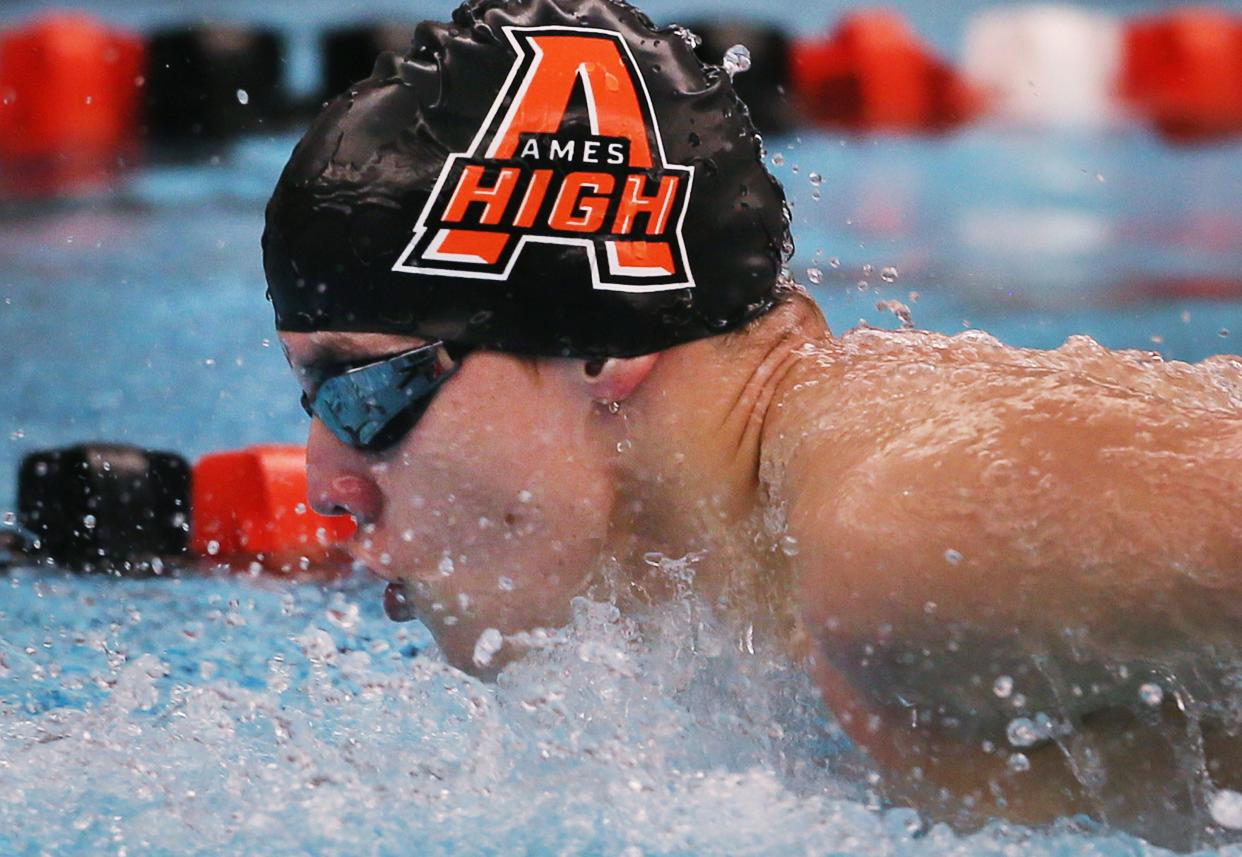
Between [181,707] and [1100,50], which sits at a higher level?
[181,707]

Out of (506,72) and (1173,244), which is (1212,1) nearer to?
(1173,244)

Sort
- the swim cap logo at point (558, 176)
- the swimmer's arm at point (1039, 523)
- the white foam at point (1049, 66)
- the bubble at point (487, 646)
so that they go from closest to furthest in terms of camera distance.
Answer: the swimmer's arm at point (1039, 523) < the swim cap logo at point (558, 176) < the bubble at point (487, 646) < the white foam at point (1049, 66)

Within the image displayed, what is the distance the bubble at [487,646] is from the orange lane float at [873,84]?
5311 millimetres

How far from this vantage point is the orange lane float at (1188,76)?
265 inches

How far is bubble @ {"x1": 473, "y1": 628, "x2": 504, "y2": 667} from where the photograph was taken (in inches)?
64.2

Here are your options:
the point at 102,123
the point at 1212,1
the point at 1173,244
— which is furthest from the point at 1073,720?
the point at 1212,1

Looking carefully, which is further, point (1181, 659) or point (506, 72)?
point (506, 72)

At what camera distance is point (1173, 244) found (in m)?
5.50

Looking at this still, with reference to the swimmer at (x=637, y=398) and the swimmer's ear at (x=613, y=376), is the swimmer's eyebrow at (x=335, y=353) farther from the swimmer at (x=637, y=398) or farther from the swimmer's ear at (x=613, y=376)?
the swimmer's ear at (x=613, y=376)

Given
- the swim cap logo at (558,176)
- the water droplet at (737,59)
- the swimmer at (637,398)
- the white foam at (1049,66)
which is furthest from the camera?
the white foam at (1049,66)

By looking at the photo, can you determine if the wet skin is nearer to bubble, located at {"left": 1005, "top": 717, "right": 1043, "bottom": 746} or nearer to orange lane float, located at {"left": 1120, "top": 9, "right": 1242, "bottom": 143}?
bubble, located at {"left": 1005, "top": 717, "right": 1043, "bottom": 746}

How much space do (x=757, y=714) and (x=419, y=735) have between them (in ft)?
1.48

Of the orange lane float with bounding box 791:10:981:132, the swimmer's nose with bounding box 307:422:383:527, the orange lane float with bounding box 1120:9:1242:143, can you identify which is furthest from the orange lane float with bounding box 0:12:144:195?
the swimmer's nose with bounding box 307:422:383:527

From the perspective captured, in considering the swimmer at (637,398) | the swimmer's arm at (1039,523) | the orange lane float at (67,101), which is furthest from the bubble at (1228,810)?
the orange lane float at (67,101)
